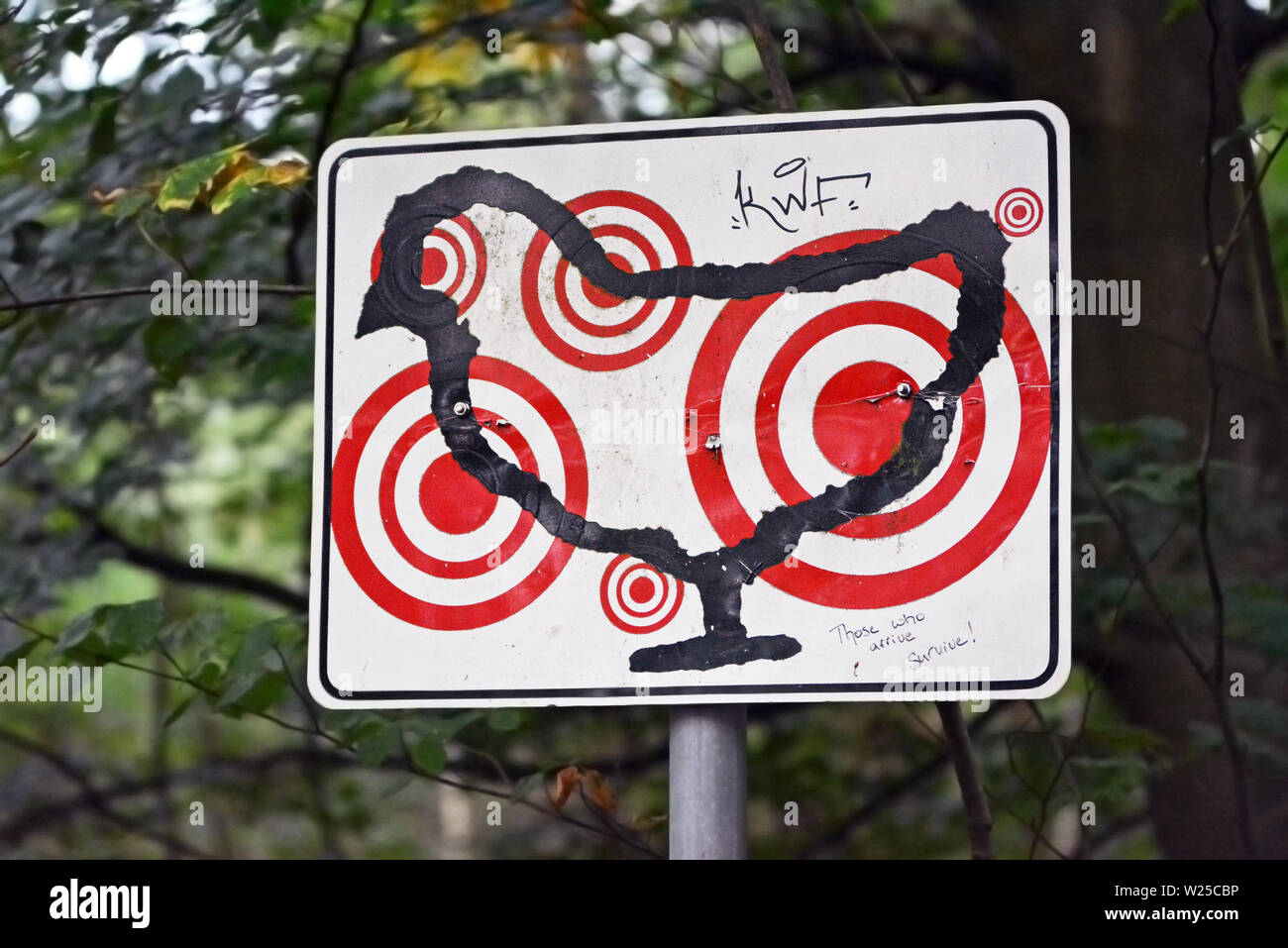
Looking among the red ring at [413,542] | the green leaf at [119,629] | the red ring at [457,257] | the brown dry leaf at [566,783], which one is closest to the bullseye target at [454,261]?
the red ring at [457,257]

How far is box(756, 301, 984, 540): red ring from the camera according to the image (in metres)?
1.13

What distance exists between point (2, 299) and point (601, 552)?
146cm

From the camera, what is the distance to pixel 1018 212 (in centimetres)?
116

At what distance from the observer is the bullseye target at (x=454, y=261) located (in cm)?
122

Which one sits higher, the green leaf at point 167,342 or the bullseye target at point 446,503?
the green leaf at point 167,342

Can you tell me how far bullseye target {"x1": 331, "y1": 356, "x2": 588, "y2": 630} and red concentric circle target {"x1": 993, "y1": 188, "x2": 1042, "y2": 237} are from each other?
0.44 metres

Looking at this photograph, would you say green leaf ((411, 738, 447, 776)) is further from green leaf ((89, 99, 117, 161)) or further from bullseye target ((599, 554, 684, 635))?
green leaf ((89, 99, 117, 161))

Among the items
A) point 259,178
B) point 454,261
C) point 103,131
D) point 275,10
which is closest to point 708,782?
point 454,261

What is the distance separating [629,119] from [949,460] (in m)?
1.73

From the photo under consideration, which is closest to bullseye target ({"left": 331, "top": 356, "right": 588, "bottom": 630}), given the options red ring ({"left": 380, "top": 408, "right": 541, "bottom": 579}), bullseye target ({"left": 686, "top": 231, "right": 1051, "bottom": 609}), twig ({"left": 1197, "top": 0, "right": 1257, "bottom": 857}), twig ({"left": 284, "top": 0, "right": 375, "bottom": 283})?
red ring ({"left": 380, "top": 408, "right": 541, "bottom": 579})

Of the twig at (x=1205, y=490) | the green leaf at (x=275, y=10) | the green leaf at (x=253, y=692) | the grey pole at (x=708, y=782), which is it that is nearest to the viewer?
the grey pole at (x=708, y=782)

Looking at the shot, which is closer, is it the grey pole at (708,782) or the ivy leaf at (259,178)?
the grey pole at (708,782)

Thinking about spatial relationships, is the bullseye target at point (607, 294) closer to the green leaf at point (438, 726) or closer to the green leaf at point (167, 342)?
the green leaf at point (438, 726)

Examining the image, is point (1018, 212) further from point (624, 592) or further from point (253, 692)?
point (253, 692)
